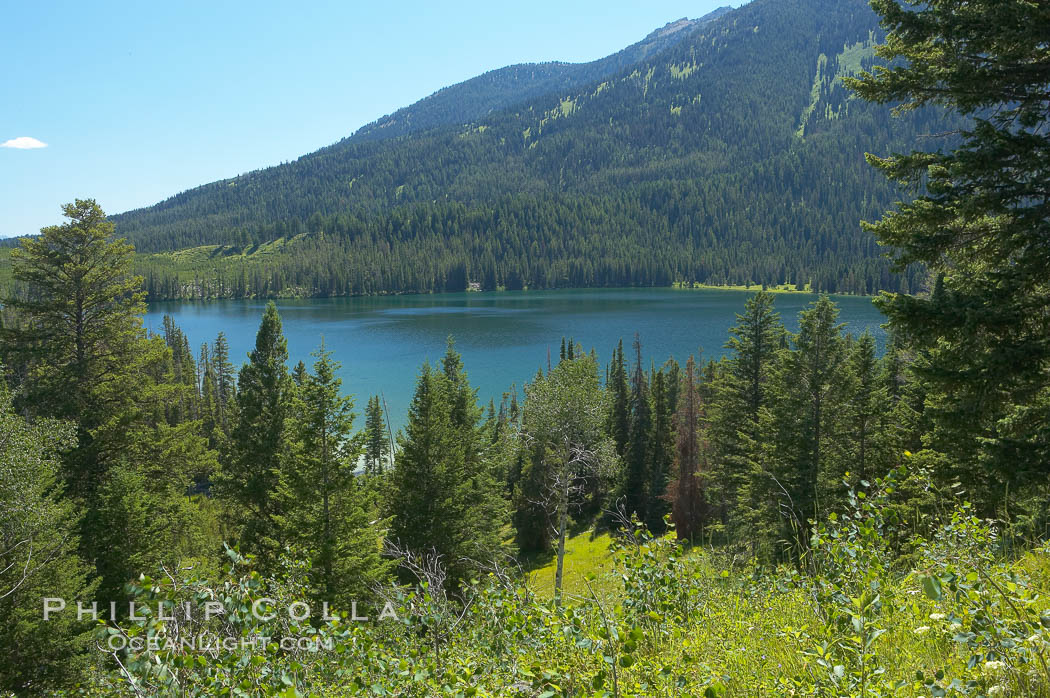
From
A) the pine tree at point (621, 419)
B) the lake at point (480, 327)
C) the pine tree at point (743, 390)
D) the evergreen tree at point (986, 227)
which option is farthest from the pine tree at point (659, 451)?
the evergreen tree at point (986, 227)

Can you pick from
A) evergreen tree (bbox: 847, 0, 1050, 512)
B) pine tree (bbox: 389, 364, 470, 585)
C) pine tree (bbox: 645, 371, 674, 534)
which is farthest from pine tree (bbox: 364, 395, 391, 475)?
evergreen tree (bbox: 847, 0, 1050, 512)

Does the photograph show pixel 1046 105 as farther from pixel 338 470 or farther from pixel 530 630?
pixel 338 470

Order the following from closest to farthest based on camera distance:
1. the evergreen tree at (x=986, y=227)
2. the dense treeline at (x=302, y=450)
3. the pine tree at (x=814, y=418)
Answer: the evergreen tree at (x=986, y=227) < the dense treeline at (x=302, y=450) < the pine tree at (x=814, y=418)

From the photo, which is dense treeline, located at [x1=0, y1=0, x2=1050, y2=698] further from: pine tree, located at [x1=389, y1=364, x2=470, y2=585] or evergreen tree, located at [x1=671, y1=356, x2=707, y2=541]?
evergreen tree, located at [x1=671, y1=356, x2=707, y2=541]

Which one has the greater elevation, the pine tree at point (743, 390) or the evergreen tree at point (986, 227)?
the evergreen tree at point (986, 227)

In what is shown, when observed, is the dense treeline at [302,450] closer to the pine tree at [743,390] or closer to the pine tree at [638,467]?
the pine tree at [743,390]

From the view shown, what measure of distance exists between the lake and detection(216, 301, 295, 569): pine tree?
1274 inches

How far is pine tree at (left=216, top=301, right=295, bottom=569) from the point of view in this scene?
20.5m

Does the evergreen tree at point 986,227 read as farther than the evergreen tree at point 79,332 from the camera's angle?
No

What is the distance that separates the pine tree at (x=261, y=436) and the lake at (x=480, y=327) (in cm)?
3236

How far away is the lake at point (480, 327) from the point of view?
85312mm

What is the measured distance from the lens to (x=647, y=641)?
4.32m

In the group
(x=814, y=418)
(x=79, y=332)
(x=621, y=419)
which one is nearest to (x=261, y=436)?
(x=79, y=332)

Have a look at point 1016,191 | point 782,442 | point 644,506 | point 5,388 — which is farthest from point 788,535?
point 644,506
